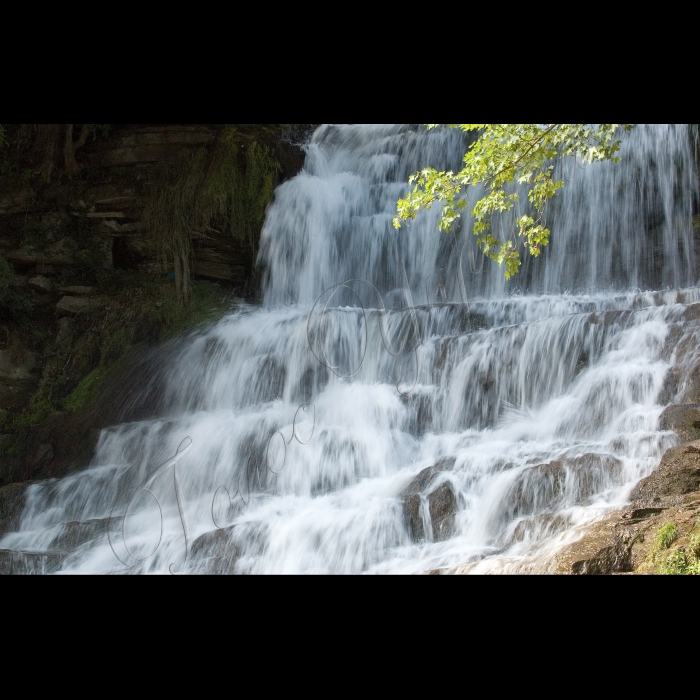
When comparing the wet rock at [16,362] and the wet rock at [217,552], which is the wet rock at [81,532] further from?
the wet rock at [16,362]

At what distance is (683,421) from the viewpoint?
496 centimetres

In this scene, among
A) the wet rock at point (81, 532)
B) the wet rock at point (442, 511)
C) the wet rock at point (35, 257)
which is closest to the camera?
the wet rock at point (442, 511)

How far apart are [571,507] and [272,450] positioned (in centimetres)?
315

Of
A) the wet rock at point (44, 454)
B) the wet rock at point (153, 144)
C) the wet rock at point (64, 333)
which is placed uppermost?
the wet rock at point (153, 144)

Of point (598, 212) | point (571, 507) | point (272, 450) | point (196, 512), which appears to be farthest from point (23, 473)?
point (598, 212)

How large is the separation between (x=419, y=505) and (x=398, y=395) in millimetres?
2020

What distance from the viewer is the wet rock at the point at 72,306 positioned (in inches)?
371

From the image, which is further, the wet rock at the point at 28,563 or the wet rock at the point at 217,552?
the wet rock at the point at 28,563

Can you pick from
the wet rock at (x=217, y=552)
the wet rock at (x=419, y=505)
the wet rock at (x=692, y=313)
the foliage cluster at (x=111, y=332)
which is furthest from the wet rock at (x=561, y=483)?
Answer: the foliage cluster at (x=111, y=332)

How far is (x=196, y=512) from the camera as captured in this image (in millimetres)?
6512

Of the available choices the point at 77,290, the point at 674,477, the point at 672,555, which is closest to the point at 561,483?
the point at 674,477

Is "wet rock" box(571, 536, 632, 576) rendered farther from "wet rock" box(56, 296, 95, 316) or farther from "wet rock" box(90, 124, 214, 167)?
"wet rock" box(90, 124, 214, 167)

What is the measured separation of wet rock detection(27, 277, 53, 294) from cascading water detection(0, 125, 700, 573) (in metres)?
2.22

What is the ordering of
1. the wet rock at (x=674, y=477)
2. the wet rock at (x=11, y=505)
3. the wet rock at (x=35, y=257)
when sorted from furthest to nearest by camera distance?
the wet rock at (x=35, y=257)
the wet rock at (x=11, y=505)
the wet rock at (x=674, y=477)
